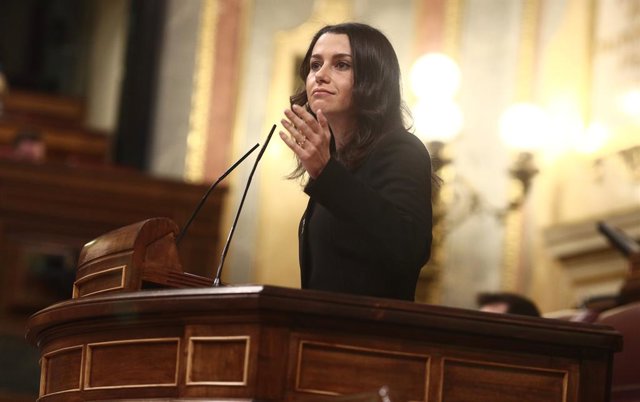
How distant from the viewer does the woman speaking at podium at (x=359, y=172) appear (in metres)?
2.75

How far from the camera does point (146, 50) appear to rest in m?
9.27

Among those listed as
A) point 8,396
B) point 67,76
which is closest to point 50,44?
point 67,76

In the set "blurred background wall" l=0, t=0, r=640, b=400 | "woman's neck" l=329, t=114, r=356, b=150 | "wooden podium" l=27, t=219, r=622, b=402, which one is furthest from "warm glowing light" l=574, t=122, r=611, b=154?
"wooden podium" l=27, t=219, r=622, b=402

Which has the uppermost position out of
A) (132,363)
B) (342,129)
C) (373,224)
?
(342,129)

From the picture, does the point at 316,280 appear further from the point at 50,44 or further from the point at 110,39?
the point at 50,44

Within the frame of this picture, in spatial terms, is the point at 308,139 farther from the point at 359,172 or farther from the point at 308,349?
the point at 308,349

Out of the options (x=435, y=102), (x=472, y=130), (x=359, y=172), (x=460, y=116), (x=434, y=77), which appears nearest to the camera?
(x=359, y=172)

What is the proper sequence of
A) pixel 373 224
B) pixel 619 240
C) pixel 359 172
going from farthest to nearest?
pixel 619 240 → pixel 359 172 → pixel 373 224

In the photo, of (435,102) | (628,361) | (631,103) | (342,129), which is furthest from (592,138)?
(342,129)

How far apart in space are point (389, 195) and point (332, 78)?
32 centimetres

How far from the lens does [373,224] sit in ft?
9.09

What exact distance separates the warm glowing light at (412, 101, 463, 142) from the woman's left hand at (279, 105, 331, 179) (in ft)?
15.1

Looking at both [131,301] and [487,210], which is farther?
[487,210]

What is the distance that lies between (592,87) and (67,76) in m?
7.65
